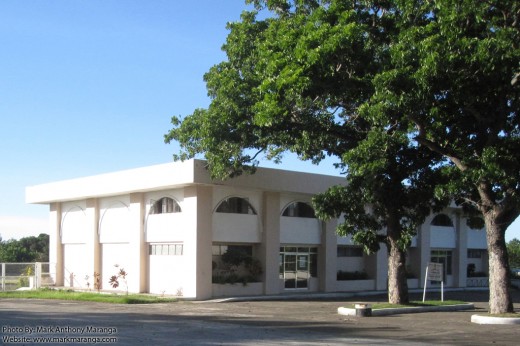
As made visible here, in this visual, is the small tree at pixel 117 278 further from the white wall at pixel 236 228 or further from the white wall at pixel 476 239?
the white wall at pixel 476 239

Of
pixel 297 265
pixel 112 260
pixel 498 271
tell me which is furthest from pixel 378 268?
pixel 498 271

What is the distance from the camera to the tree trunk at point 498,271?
2181 centimetres

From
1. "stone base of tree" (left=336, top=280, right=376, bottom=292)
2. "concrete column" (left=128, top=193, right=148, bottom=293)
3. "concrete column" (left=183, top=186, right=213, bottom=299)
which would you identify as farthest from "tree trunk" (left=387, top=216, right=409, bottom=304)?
"concrete column" (left=128, top=193, right=148, bottom=293)

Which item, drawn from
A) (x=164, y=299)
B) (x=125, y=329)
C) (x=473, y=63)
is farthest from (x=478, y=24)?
(x=164, y=299)

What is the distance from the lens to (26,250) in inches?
2950

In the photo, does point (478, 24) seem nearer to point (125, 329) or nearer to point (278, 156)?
point (278, 156)

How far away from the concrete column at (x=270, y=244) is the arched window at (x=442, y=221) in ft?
45.8

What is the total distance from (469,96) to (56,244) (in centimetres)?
2905

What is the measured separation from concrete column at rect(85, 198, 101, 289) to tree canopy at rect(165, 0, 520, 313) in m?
12.5

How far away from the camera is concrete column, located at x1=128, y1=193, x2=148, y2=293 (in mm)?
33438

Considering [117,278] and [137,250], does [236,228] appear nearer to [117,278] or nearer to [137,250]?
[137,250]

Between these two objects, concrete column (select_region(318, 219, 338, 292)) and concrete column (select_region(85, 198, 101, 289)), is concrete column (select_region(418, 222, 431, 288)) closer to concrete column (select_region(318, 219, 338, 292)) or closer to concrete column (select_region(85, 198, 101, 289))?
concrete column (select_region(318, 219, 338, 292))

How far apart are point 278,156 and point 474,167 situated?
8.49m

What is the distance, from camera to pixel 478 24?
19016 millimetres
